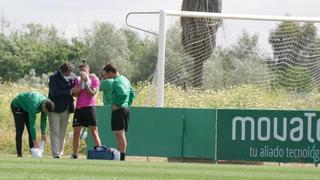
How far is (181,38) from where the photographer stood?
28.3 metres

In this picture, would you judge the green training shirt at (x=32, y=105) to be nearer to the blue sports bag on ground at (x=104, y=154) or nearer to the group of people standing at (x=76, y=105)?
the group of people standing at (x=76, y=105)

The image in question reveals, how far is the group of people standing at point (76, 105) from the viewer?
20609mm

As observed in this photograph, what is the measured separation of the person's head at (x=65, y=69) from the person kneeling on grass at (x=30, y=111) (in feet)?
1.91

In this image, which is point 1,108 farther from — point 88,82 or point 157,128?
point 88,82

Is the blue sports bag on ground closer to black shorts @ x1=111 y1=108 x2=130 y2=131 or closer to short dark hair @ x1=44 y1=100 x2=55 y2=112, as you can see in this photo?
black shorts @ x1=111 y1=108 x2=130 y2=131

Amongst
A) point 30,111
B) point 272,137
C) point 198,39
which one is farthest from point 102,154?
point 198,39

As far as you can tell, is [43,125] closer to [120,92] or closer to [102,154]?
[102,154]

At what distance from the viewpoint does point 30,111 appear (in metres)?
20.8

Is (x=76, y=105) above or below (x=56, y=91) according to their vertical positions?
below

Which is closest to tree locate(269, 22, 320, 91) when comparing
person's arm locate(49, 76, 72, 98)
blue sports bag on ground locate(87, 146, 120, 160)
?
person's arm locate(49, 76, 72, 98)

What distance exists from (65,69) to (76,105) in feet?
2.52

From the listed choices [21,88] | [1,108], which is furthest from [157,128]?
[21,88]

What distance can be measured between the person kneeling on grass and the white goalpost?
7.09m

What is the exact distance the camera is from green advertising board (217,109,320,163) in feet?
75.0
